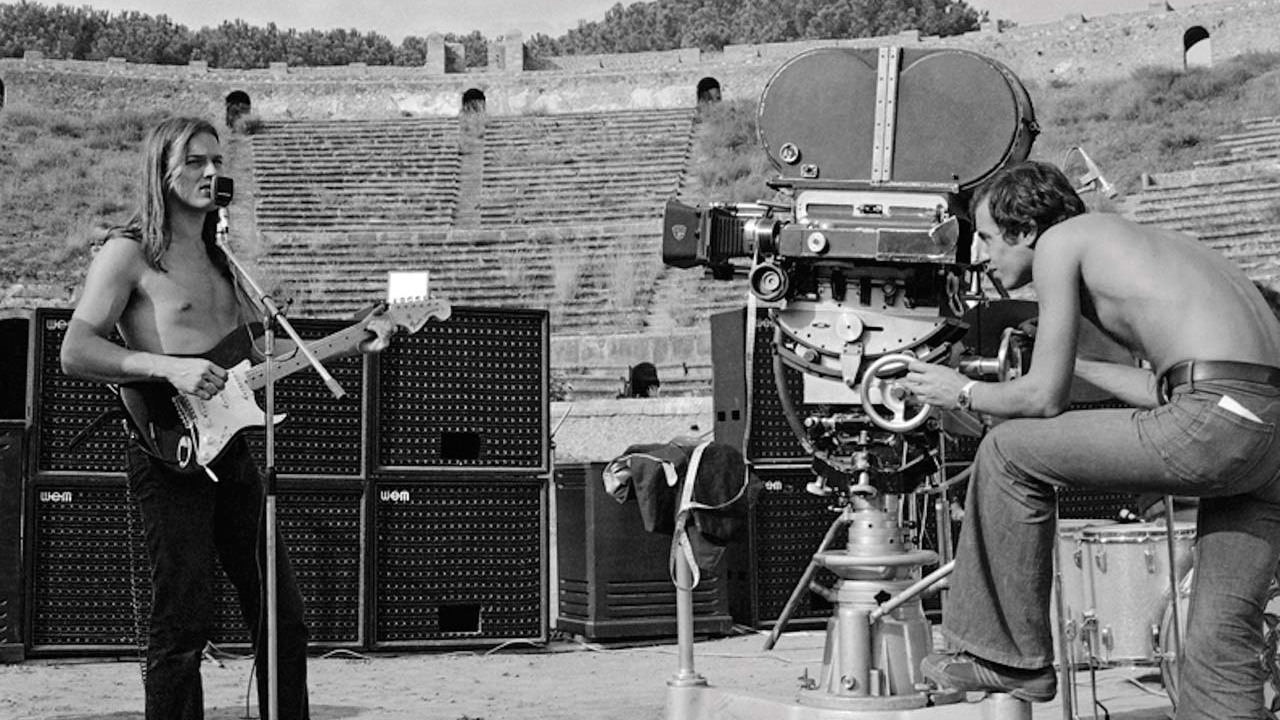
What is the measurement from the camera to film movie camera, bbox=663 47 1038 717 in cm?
414

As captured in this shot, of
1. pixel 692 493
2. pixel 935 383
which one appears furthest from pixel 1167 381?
pixel 692 493

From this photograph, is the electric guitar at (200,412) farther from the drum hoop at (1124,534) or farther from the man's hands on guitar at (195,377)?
the drum hoop at (1124,534)

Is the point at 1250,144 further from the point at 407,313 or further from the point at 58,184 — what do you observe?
the point at 407,313

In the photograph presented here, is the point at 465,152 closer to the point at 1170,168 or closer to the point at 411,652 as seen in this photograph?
the point at 1170,168

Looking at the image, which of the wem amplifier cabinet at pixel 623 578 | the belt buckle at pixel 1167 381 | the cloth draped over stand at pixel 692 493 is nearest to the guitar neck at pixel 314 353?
the cloth draped over stand at pixel 692 493

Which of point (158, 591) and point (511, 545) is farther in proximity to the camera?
point (511, 545)

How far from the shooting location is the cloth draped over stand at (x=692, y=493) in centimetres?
462

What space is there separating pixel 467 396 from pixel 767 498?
5.49ft

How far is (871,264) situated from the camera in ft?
13.7

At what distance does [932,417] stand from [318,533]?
12.4 feet

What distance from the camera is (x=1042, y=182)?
3.65 m

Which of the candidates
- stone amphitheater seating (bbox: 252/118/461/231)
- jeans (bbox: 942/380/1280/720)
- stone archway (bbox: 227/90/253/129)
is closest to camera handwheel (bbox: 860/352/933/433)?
jeans (bbox: 942/380/1280/720)

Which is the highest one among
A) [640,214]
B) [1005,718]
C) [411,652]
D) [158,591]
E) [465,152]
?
[465,152]

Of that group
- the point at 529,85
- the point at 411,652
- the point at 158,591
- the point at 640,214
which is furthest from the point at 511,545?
the point at 529,85
